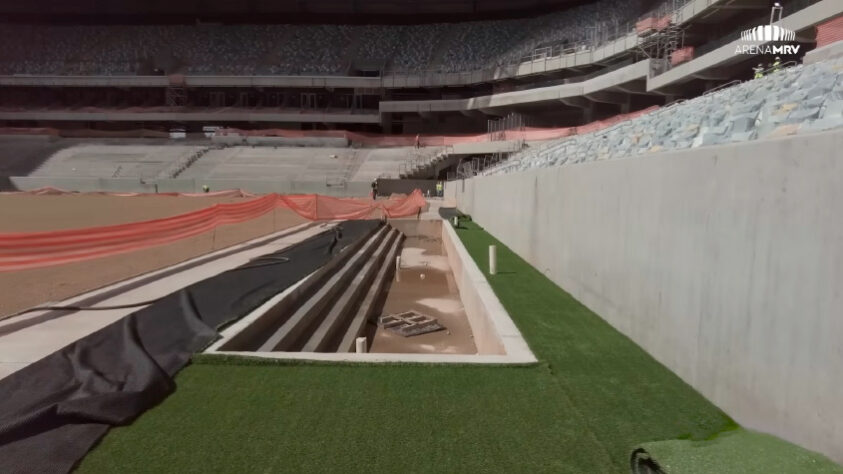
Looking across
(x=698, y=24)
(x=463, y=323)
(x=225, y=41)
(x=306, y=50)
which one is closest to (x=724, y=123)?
(x=463, y=323)

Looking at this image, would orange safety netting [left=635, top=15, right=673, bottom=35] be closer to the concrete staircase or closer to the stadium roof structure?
the stadium roof structure

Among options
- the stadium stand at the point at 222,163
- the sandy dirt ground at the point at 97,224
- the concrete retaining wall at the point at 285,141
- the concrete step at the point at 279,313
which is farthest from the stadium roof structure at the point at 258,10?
the concrete step at the point at 279,313

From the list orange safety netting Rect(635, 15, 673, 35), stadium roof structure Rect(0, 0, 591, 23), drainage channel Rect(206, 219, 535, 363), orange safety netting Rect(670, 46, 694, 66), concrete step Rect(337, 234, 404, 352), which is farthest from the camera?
stadium roof structure Rect(0, 0, 591, 23)

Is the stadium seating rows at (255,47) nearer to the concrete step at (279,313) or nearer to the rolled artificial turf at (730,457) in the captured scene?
Answer: the concrete step at (279,313)

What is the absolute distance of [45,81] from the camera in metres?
48.8

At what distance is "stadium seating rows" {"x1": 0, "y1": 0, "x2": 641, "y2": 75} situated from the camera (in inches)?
1980

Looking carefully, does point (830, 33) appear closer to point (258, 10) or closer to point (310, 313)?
point (310, 313)

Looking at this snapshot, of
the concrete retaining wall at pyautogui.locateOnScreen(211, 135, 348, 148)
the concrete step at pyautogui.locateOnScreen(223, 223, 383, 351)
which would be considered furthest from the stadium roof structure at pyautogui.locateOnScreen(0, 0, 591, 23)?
the concrete step at pyautogui.locateOnScreen(223, 223, 383, 351)

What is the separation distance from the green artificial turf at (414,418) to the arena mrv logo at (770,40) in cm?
2324

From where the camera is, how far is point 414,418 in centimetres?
325

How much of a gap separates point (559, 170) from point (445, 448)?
5605 mm

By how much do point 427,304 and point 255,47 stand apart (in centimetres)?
5214

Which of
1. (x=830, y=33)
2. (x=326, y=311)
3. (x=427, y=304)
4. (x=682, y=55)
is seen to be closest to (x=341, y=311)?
(x=326, y=311)

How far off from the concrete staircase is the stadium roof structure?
1877 inches
